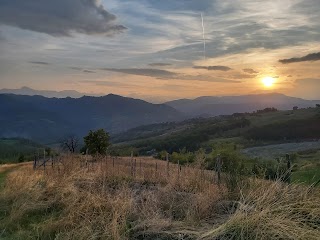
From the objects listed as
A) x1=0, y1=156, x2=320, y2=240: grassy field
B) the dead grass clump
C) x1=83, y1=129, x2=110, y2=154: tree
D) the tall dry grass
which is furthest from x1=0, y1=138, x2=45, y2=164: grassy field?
the dead grass clump

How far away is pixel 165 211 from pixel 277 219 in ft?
11.8

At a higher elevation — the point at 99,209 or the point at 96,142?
the point at 99,209

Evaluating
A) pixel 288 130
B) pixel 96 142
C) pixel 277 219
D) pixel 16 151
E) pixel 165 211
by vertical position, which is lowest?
pixel 16 151

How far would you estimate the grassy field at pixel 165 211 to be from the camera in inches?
262

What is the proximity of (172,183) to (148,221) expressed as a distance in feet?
14.7

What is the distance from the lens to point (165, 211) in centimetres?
950

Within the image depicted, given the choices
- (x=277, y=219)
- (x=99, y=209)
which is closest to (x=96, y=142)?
(x=99, y=209)

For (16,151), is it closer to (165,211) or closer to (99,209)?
(99,209)

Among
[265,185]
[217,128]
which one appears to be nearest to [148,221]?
[265,185]

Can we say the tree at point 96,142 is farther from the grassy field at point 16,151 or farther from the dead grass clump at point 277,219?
the dead grass clump at point 277,219

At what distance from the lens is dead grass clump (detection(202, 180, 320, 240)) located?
6.29 meters

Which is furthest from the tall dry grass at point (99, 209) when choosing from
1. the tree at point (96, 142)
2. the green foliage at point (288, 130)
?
the green foliage at point (288, 130)

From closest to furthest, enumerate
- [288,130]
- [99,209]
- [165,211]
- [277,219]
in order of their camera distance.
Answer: [277,219] → [165,211] → [99,209] → [288,130]

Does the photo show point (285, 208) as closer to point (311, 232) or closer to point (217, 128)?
point (311, 232)
